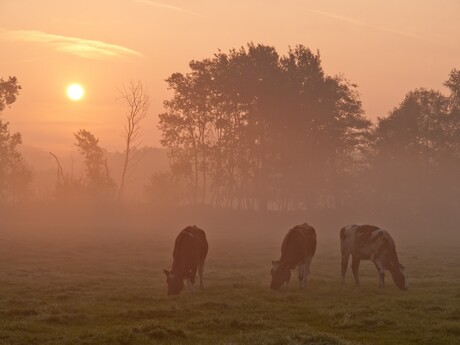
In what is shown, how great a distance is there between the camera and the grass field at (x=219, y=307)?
54.8 feet

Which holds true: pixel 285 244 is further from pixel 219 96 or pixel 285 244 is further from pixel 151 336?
pixel 219 96

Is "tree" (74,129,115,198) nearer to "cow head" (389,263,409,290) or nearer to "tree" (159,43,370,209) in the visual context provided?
"tree" (159,43,370,209)

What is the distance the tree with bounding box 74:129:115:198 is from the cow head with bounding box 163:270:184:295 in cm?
7034

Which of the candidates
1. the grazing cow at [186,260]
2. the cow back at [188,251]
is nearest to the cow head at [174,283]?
the grazing cow at [186,260]

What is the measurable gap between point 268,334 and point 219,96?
74834mm

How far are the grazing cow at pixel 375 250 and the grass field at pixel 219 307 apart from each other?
30.4 inches

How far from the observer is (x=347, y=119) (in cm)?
9356

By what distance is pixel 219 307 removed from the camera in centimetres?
2103

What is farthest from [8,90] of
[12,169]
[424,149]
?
[424,149]

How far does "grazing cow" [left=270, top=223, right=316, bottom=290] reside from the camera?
86.5 feet

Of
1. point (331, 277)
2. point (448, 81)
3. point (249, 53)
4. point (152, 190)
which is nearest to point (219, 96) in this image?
point (249, 53)

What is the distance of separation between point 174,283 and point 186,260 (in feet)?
4.17

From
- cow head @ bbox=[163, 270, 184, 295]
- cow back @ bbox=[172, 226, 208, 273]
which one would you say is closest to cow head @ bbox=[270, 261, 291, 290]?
cow back @ bbox=[172, 226, 208, 273]

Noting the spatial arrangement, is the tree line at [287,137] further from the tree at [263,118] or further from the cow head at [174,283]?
the cow head at [174,283]
